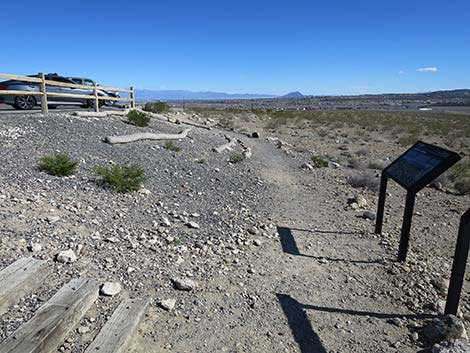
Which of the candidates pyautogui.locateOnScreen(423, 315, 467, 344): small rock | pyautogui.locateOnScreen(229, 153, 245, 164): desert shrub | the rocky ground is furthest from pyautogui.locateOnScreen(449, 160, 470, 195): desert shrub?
pyautogui.locateOnScreen(423, 315, 467, 344): small rock

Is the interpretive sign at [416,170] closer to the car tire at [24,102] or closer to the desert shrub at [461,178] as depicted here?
the desert shrub at [461,178]

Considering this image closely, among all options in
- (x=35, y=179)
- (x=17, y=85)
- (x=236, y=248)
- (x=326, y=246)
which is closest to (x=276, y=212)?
(x=326, y=246)

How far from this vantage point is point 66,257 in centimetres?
435

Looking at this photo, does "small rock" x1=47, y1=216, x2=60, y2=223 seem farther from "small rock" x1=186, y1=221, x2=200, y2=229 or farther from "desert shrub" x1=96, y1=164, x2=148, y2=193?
"small rock" x1=186, y1=221, x2=200, y2=229

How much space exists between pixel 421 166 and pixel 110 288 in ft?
14.8

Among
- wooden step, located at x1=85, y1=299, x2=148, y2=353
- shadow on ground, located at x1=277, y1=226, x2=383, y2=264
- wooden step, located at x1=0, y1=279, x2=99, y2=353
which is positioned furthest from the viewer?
shadow on ground, located at x1=277, y1=226, x2=383, y2=264

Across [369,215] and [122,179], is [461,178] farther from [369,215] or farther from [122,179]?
[122,179]

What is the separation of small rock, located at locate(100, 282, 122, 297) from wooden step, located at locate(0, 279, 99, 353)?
0.30 feet

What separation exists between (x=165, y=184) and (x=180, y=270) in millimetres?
3948

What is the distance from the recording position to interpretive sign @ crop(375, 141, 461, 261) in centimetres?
506

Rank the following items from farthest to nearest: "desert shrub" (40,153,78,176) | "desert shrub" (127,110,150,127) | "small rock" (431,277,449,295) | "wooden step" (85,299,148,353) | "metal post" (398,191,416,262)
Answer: "desert shrub" (127,110,150,127), "desert shrub" (40,153,78,176), "metal post" (398,191,416,262), "small rock" (431,277,449,295), "wooden step" (85,299,148,353)

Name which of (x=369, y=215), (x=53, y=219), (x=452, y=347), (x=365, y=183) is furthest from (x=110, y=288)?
(x=365, y=183)

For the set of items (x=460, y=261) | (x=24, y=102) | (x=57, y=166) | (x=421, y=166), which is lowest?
(x=460, y=261)

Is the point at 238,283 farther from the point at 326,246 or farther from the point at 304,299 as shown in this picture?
the point at 326,246
